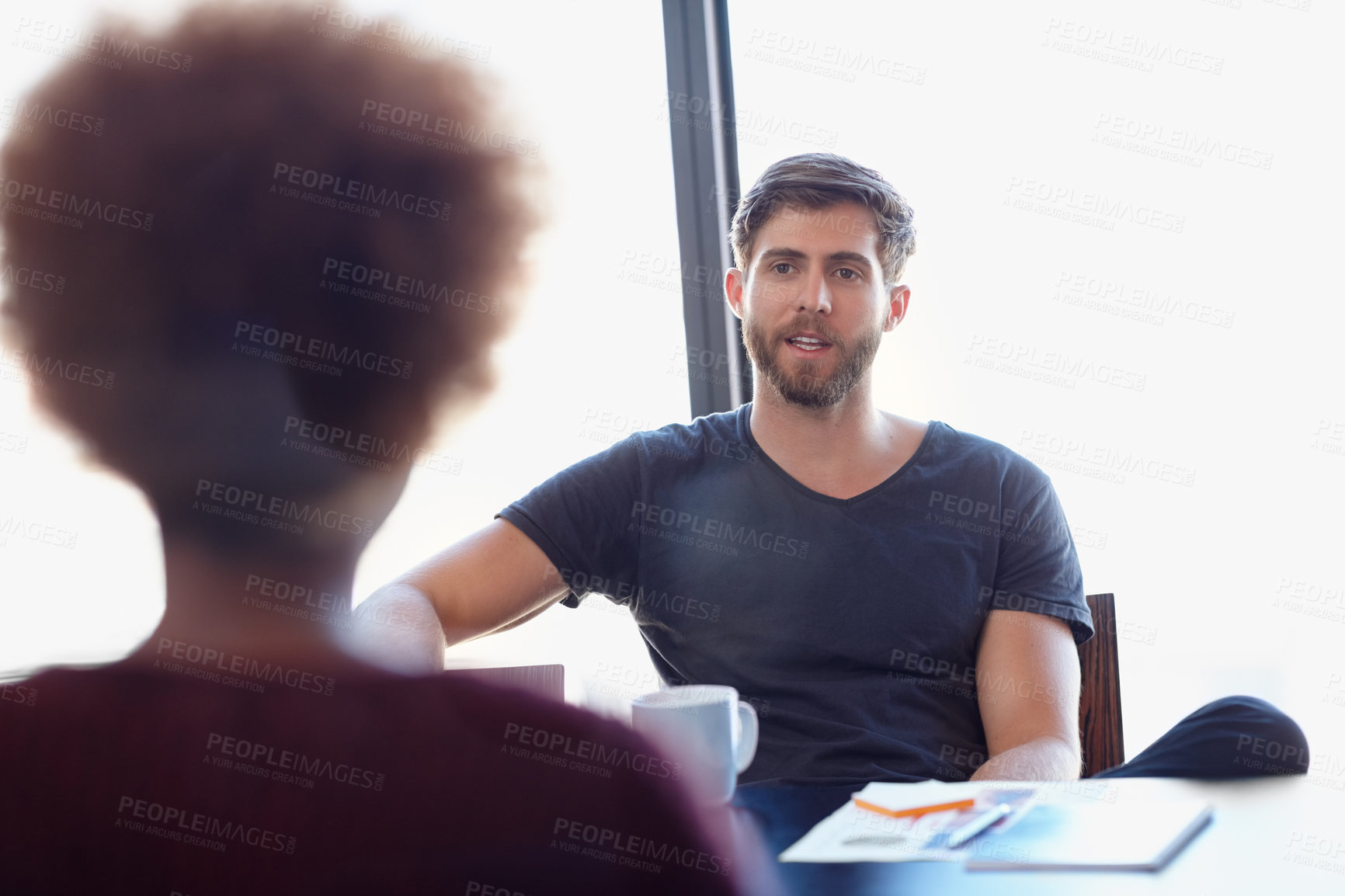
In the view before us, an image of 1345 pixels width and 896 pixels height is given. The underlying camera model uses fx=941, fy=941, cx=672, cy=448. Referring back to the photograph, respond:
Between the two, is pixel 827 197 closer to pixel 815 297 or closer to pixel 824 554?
pixel 815 297

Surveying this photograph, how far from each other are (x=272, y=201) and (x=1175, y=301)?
6.92 ft

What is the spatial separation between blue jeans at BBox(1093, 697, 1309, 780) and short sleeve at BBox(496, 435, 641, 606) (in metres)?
0.83

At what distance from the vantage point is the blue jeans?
2.84 feet

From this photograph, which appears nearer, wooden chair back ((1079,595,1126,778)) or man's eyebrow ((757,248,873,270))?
wooden chair back ((1079,595,1126,778))

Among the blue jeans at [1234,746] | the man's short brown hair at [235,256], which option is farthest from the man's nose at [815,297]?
the man's short brown hair at [235,256]

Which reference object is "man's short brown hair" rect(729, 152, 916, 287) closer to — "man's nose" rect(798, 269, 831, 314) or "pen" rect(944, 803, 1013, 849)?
"man's nose" rect(798, 269, 831, 314)

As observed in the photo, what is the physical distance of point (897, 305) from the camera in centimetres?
182

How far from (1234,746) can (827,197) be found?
107cm

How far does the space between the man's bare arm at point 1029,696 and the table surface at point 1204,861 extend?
1.38 ft

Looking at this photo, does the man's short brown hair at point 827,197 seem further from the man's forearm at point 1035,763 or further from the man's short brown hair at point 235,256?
the man's short brown hair at point 235,256

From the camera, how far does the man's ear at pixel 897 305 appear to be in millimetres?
1794

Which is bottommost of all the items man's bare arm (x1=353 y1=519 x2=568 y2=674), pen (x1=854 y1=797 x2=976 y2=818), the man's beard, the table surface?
the table surface

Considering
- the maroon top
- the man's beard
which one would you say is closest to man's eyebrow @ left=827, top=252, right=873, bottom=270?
the man's beard

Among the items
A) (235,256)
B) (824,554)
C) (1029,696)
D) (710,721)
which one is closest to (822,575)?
(824,554)
